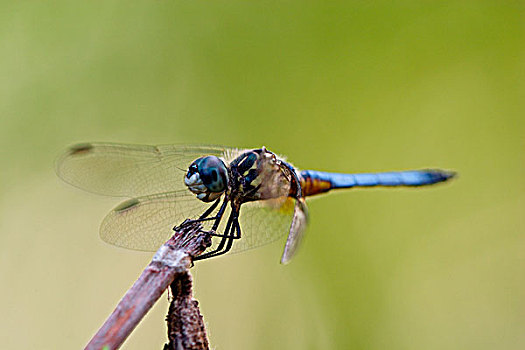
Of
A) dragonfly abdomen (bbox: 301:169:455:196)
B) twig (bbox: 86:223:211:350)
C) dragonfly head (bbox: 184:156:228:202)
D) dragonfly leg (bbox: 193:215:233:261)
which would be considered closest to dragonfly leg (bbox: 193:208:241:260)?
dragonfly leg (bbox: 193:215:233:261)

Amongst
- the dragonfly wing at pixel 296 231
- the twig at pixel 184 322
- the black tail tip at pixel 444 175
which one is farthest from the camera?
the black tail tip at pixel 444 175

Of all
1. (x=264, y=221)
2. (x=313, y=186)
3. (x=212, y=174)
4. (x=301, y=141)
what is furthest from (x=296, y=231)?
(x=301, y=141)

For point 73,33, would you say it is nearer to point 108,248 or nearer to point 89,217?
point 89,217

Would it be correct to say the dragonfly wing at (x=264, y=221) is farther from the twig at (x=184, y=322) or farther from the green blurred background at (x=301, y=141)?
the green blurred background at (x=301, y=141)

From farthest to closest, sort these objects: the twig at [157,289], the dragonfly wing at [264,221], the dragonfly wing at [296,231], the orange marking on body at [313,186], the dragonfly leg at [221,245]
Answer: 1. the orange marking on body at [313,186]
2. the dragonfly wing at [264,221]
3. the dragonfly wing at [296,231]
4. the dragonfly leg at [221,245]
5. the twig at [157,289]

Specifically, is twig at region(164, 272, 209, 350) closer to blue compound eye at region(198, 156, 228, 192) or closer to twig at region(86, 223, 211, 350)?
twig at region(86, 223, 211, 350)

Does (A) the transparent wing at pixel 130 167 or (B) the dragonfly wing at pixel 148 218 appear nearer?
(B) the dragonfly wing at pixel 148 218

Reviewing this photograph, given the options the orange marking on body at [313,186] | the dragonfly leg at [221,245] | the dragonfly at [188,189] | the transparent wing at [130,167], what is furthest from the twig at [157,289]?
the orange marking on body at [313,186]
